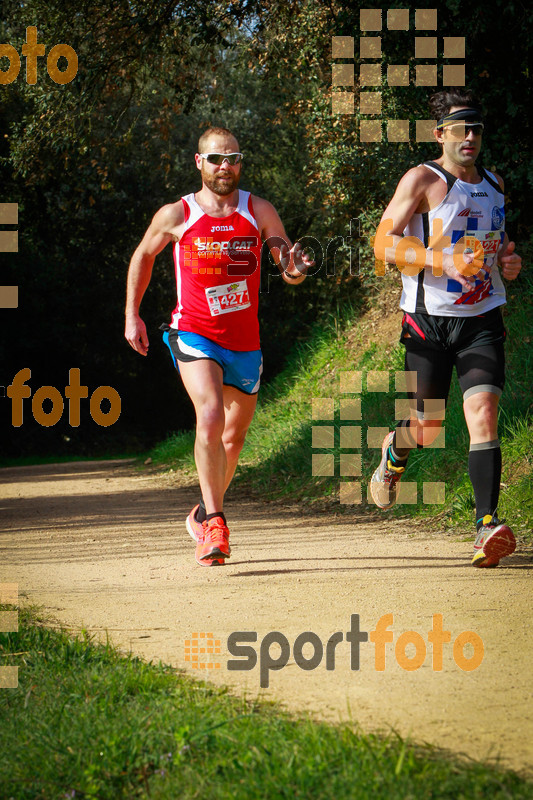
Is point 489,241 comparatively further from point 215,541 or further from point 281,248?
point 215,541

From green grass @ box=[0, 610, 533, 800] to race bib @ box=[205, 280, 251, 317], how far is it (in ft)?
8.71

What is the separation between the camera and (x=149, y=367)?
24.0m

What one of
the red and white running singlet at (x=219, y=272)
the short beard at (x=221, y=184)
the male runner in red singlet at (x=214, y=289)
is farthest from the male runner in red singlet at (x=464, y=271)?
the short beard at (x=221, y=184)

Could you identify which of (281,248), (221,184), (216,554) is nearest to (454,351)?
(281,248)

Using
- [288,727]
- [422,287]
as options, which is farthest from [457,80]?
[288,727]

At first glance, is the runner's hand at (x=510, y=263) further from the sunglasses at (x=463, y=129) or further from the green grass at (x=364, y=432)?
the green grass at (x=364, y=432)

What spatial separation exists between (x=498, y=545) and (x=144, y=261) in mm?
2488

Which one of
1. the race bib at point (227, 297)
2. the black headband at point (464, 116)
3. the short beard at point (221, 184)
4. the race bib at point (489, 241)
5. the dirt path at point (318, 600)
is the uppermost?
the black headband at point (464, 116)

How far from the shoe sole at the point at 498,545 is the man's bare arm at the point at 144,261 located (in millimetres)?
2069

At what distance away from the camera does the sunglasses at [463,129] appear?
510 cm

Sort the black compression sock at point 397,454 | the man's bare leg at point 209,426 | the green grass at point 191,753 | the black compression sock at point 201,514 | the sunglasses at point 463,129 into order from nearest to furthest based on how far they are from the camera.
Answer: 1. the green grass at point 191,753
2. the sunglasses at point 463,129
3. the man's bare leg at point 209,426
4. the black compression sock at point 201,514
5. the black compression sock at point 397,454

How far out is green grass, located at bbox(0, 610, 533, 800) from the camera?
2.21 metres

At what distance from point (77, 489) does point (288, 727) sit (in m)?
9.09

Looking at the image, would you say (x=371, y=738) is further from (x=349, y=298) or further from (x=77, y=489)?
(x=349, y=298)
